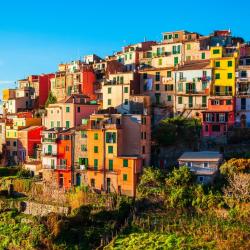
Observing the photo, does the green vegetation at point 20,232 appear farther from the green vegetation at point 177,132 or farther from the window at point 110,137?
the green vegetation at point 177,132

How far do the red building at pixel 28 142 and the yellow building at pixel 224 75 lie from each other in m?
19.1

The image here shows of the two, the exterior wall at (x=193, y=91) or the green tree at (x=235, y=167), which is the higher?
the exterior wall at (x=193, y=91)

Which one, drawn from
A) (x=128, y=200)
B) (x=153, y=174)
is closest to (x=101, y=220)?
(x=128, y=200)

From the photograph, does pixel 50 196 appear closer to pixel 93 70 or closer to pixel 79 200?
pixel 79 200

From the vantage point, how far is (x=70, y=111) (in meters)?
50.6

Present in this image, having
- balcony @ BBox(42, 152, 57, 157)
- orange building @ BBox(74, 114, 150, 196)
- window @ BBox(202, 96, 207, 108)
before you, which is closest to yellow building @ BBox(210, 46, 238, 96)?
window @ BBox(202, 96, 207, 108)

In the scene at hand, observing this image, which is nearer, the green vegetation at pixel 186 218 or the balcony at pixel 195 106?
the green vegetation at pixel 186 218

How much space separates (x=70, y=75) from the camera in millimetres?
64250

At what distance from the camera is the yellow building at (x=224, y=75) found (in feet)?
163

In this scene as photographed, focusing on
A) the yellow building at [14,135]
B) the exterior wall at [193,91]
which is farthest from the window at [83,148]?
the yellow building at [14,135]

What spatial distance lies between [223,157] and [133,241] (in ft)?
39.7

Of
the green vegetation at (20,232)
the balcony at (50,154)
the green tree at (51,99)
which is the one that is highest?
the green tree at (51,99)

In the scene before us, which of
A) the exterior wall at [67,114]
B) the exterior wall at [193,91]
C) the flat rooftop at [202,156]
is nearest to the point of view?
the flat rooftop at [202,156]

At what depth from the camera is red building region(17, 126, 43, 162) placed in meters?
53.1
